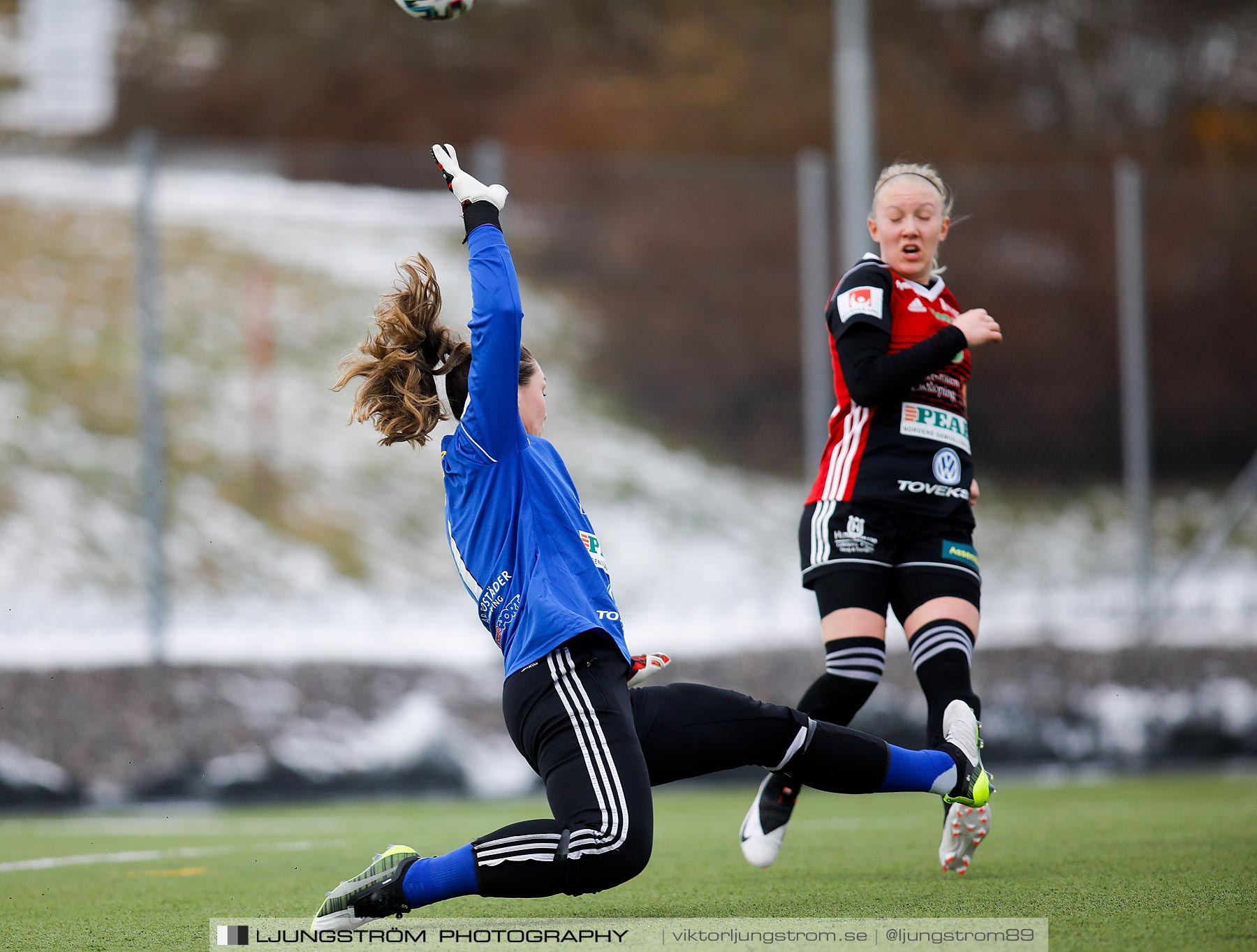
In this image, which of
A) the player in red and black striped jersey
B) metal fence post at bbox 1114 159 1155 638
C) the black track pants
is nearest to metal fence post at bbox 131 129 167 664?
the player in red and black striped jersey

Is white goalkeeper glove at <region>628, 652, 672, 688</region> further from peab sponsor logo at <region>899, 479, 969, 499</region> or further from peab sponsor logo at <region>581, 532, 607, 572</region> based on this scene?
peab sponsor logo at <region>899, 479, 969, 499</region>

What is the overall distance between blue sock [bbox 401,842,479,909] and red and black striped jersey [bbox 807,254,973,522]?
68.2 inches

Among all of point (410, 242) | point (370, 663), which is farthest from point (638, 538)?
point (370, 663)

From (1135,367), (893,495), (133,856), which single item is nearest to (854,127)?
(1135,367)

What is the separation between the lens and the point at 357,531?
13281 mm

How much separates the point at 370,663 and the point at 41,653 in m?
1.85

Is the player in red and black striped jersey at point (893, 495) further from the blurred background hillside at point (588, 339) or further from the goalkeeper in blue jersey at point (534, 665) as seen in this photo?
the blurred background hillside at point (588, 339)

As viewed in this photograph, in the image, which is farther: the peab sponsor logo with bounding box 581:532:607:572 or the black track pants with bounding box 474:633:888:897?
the peab sponsor logo with bounding box 581:532:607:572

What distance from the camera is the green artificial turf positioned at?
3.46 meters

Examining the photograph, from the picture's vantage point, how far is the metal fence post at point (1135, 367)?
31.0ft

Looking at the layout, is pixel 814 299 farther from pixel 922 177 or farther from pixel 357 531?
pixel 357 531

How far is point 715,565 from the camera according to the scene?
44.5 feet

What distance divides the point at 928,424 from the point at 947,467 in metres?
0.14

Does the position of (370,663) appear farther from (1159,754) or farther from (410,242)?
(410,242)
